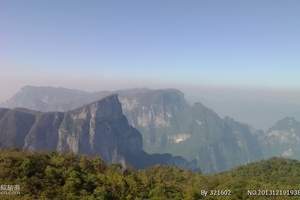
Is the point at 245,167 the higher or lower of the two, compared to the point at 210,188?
lower

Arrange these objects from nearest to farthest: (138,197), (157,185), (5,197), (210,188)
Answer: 1. (5,197)
2. (138,197)
3. (157,185)
4. (210,188)

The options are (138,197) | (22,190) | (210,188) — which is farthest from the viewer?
(210,188)

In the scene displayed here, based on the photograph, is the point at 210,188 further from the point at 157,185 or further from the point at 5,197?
→ the point at 5,197

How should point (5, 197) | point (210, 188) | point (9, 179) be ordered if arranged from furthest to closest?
point (210, 188) < point (9, 179) < point (5, 197)

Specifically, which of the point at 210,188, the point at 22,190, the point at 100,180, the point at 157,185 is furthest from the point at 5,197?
the point at 210,188

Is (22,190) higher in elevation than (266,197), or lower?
higher

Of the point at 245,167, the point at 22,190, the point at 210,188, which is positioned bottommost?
the point at 245,167

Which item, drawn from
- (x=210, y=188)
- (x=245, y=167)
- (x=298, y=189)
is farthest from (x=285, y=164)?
(x=210, y=188)

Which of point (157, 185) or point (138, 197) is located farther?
point (157, 185)

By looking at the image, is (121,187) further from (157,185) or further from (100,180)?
(157,185)
